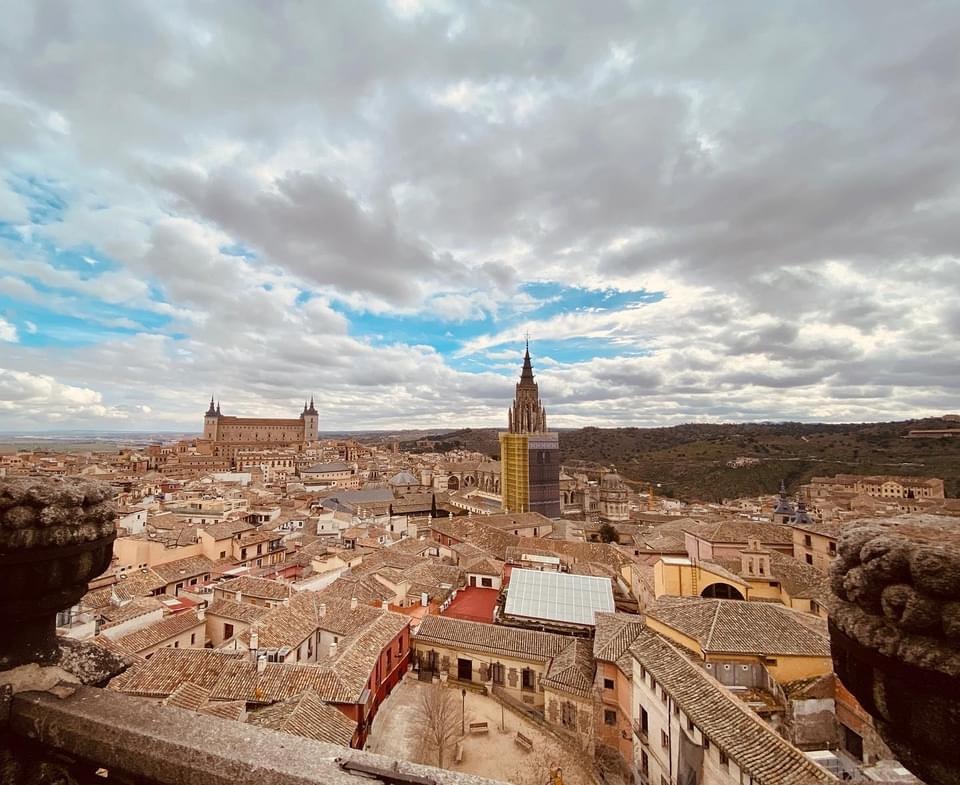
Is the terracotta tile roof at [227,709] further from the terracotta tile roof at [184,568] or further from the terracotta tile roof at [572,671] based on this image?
the terracotta tile roof at [184,568]

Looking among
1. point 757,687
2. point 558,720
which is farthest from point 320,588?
point 757,687

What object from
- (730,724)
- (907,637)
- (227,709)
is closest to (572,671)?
(730,724)

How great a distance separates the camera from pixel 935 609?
1.66 m

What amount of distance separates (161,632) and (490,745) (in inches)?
486

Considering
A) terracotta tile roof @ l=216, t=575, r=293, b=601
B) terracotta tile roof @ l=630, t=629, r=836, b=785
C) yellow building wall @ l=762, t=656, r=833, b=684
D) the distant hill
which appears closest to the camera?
terracotta tile roof @ l=630, t=629, r=836, b=785

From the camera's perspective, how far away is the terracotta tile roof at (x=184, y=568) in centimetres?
2520

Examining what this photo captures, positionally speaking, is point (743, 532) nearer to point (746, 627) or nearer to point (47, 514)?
point (746, 627)

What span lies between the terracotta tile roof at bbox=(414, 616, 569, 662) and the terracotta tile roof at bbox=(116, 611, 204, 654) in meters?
8.61

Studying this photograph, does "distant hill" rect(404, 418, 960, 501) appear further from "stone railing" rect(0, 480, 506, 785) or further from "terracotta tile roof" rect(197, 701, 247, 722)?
"stone railing" rect(0, 480, 506, 785)

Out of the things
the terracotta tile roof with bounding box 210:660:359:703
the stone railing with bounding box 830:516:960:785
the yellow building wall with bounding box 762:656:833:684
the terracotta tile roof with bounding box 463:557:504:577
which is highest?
the stone railing with bounding box 830:516:960:785

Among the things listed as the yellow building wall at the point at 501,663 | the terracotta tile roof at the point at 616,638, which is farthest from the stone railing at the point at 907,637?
the yellow building wall at the point at 501,663

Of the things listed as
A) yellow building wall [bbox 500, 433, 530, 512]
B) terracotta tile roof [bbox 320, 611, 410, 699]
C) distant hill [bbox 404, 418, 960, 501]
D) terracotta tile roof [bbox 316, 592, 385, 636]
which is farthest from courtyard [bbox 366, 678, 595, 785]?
distant hill [bbox 404, 418, 960, 501]

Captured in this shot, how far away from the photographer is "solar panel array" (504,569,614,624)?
71.9 ft

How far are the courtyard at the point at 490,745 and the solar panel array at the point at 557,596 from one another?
499 cm
